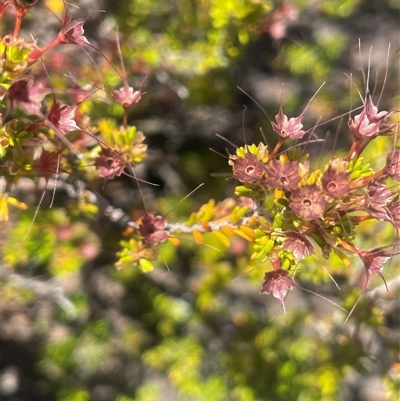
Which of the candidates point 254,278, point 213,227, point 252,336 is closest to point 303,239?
point 213,227

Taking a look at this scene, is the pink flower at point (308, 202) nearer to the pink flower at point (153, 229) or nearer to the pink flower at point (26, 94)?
the pink flower at point (153, 229)

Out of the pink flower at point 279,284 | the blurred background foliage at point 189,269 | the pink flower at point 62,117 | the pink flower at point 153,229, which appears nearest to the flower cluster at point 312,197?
the pink flower at point 279,284

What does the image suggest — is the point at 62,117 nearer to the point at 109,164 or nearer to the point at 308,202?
the point at 109,164

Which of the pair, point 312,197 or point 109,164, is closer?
point 312,197

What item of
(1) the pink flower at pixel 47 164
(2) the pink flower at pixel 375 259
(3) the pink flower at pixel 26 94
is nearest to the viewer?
(3) the pink flower at pixel 26 94

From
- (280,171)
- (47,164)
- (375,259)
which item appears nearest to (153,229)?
(47,164)

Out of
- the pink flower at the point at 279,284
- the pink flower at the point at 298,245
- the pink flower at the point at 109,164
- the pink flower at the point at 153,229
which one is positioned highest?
the pink flower at the point at 109,164

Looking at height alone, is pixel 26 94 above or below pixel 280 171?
above

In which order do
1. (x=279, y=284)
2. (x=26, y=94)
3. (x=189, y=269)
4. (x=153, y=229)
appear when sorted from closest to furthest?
(x=26, y=94) → (x=279, y=284) → (x=153, y=229) → (x=189, y=269)

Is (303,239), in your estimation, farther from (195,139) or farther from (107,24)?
(195,139)
